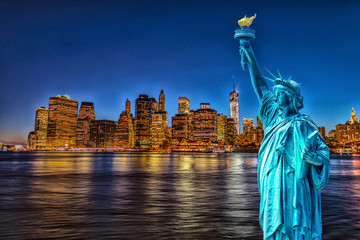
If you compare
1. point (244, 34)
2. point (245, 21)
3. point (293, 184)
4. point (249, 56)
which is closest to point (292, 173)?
point (293, 184)

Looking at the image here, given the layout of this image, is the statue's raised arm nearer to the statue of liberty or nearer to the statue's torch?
the statue's torch

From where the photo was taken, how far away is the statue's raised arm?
4551 mm

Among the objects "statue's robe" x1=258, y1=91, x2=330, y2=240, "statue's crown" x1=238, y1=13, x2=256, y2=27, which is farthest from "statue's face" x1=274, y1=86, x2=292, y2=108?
"statue's crown" x1=238, y1=13, x2=256, y2=27

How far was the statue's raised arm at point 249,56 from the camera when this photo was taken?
179 inches

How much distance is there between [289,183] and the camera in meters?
3.61

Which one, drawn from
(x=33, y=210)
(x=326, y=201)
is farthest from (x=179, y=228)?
(x=326, y=201)

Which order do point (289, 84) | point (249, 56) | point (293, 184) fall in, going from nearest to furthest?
point (293, 184)
point (289, 84)
point (249, 56)

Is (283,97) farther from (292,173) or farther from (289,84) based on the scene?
(292,173)

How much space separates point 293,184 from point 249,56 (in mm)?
1860

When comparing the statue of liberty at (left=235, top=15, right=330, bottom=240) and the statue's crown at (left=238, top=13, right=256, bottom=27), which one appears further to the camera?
the statue's crown at (left=238, top=13, right=256, bottom=27)

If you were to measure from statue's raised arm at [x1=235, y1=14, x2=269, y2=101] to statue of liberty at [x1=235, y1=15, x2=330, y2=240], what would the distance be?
57 centimetres

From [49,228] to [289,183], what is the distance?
31.3 ft

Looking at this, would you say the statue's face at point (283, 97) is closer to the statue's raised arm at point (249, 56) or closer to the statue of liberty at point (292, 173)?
the statue of liberty at point (292, 173)

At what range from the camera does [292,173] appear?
11.9 feet
